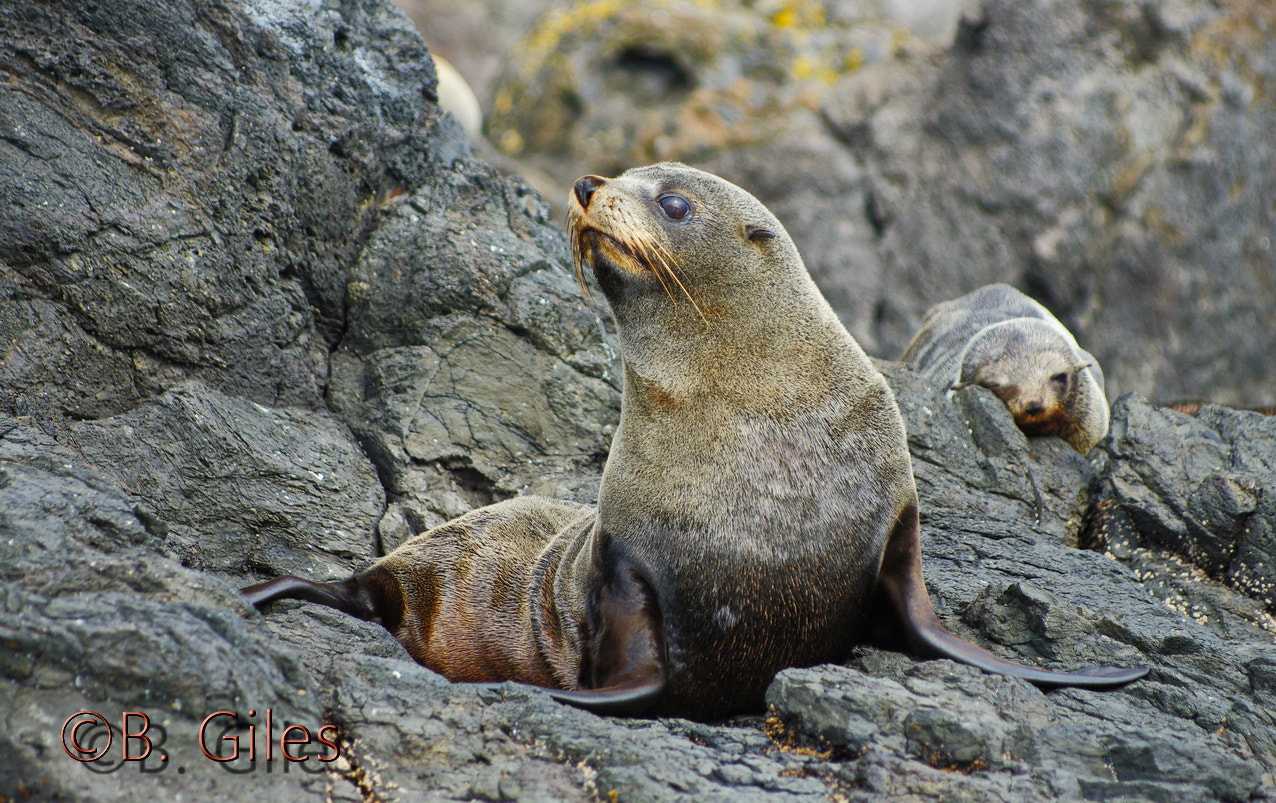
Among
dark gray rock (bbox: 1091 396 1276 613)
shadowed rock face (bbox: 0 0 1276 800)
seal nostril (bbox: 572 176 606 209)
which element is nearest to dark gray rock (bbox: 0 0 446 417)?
shadowed rock face (bbox: 0 0 1276 800)

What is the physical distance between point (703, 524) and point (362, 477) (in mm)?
2333

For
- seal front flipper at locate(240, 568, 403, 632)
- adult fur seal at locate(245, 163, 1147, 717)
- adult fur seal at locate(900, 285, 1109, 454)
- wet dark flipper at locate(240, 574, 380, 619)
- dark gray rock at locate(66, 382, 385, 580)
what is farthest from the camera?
adult fur seal at locate(900, 285, 1109, 454)

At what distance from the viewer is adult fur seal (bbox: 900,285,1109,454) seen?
8750mm

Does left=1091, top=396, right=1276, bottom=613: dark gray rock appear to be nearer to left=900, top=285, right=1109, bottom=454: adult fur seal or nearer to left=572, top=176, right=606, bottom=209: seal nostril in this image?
left=900, top=285, right=1109, bottom=454: adult fur seal

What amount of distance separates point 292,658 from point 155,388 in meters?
2.72

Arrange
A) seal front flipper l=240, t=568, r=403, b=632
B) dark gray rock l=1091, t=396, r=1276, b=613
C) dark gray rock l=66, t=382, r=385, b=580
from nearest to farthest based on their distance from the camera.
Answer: seal front flipper l=240, t=568, r=403, b=632
dark gray rock l=66, t=382, r=385, b=580
dark gray rock l=1091, t=396, r=1276, b=613

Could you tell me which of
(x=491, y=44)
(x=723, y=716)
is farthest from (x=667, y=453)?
(x=491, y=44)

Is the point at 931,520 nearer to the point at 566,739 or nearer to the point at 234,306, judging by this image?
the point at 566,739

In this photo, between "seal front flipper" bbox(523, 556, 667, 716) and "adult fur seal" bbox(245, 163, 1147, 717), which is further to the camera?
"adult fur seal" bbox(245, 163, 1147, 717)

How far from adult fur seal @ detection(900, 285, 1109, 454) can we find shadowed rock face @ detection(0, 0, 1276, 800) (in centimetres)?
127

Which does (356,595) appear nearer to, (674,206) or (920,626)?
(674,206)

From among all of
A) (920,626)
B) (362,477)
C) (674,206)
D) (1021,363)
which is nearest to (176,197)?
(362,477)

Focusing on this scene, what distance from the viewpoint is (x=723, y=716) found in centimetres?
470

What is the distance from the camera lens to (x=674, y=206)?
5156 millimetres
